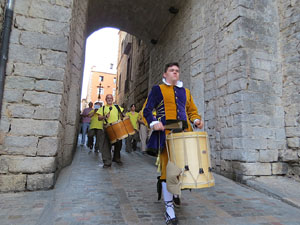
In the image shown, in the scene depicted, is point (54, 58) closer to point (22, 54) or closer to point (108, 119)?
point (22, 54)

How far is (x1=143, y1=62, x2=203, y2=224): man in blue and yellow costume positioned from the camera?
2326 mm

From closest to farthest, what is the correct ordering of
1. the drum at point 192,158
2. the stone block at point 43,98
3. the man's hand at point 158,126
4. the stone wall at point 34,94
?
the drum at point 192,158 < the man's hand at point 158,126 < the stone wall at point 34,94 < the stone block at point 43,98

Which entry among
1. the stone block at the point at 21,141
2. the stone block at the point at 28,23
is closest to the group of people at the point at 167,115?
the stone block at the point at 21,141

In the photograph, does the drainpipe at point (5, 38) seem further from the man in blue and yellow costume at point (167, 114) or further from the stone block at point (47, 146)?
the man in blue and yellow costume at point (167, 114)

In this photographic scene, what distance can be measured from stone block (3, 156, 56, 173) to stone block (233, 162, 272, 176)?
125 inches

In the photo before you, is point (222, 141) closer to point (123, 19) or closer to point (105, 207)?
point (105, 207)

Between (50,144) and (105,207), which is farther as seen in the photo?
(50,144)

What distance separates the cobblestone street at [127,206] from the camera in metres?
2.25

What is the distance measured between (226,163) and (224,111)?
107 cm

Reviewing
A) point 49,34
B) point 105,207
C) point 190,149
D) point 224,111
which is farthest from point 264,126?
point 49,34

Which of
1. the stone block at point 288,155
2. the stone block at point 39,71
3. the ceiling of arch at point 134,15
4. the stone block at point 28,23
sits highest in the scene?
the ceiling of arch at point 134,15

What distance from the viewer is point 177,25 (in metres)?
7.45

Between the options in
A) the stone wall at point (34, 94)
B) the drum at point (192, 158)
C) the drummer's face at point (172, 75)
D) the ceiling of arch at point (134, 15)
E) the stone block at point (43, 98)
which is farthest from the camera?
the ceiling of arch at point (134, 15)

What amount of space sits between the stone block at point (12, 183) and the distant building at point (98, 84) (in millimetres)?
36982
